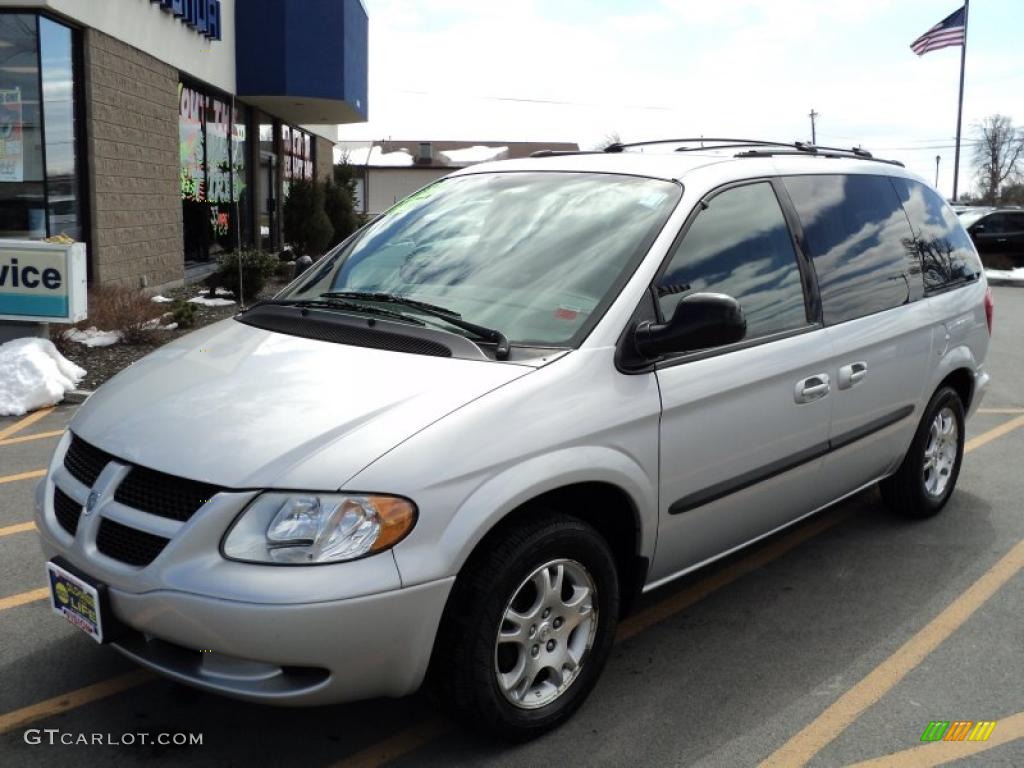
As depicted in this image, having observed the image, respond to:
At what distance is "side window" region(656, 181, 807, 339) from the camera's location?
354 cm

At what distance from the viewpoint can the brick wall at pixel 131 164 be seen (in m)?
12.6

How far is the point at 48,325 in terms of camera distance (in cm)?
902

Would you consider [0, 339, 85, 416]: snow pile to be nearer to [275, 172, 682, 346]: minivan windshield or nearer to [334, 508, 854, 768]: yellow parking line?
[275, 172, 682, 346]: minivan windshield

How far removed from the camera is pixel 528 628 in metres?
2.99

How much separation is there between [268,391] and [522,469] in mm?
799

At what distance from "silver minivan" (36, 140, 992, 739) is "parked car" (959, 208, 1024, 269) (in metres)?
23.2

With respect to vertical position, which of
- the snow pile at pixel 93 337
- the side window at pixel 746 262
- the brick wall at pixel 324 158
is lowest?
the snow pile at pixel 93 337

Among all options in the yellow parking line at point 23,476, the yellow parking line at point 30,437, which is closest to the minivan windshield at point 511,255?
the yellow parking line at point 23,476

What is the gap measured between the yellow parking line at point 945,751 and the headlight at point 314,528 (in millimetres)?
1633

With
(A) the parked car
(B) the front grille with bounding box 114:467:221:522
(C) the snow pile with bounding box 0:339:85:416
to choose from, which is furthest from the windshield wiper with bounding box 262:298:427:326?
(A) the parked car

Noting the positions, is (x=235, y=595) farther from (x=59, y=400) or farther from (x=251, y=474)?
Result: (x=59, y=400)

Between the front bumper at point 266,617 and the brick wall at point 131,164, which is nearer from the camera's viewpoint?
the front bumper at point 266,617

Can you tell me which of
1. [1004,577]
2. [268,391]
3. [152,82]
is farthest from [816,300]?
[152,82]

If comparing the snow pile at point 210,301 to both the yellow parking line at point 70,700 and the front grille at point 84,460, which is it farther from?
the front grille at point 84,460
